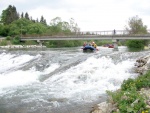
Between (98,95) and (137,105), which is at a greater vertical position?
(137,105)

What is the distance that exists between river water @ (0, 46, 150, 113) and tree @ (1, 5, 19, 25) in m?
83.4

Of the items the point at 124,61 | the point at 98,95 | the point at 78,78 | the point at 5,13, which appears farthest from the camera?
the point at 5,13

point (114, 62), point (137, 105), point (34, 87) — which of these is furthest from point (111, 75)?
point (137, 105)

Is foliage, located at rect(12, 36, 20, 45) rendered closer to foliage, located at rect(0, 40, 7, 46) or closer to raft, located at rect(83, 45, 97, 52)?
foliage, located at rect(0, 40, 7, 46)

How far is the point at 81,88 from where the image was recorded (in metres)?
14.0

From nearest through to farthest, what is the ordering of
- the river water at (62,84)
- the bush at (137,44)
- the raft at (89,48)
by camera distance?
the river water at (62,84) < the raft at (89,48) < the bush at (137,44)

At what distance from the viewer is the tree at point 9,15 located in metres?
102

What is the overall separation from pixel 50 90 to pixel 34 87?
142 centimetres

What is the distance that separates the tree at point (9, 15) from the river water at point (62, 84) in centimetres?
8343

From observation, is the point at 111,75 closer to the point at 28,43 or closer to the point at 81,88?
the point at 81,88

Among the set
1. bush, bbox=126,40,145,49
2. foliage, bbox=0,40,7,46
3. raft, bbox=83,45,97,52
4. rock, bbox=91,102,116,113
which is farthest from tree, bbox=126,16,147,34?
rock, bbox=91,102,116,113

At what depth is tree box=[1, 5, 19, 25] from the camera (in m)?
102

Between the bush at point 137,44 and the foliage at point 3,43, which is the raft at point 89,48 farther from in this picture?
the foliage at point 3,43

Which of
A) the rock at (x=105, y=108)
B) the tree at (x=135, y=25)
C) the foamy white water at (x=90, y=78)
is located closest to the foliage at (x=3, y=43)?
the tree at (x=135, y=25)
